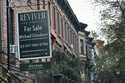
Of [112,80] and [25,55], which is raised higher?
[25,55]

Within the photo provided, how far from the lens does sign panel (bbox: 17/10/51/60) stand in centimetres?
2091

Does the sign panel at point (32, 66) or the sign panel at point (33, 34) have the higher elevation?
the sign panel at point (33, 34)

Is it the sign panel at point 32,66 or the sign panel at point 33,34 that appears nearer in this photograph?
the sign panel at point 33,34

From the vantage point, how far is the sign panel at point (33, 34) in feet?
68.6

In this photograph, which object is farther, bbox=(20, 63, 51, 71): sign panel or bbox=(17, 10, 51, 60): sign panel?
bbox=(20, 63, 51, 71): sign panel

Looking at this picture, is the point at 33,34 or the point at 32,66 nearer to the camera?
the point at 33,34

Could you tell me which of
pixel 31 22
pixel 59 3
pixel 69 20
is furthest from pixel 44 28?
pixel 69 20

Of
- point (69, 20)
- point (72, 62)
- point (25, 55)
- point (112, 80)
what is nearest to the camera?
point (25, 55)

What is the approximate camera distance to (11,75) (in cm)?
2141

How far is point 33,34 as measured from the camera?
21.0 m

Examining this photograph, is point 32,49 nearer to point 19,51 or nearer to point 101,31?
point 19,51

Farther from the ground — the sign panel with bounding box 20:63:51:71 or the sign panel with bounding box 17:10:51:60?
the sign panel with bounding box 17:10:51:60

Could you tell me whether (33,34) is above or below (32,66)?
above

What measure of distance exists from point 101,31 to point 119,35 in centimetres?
180
